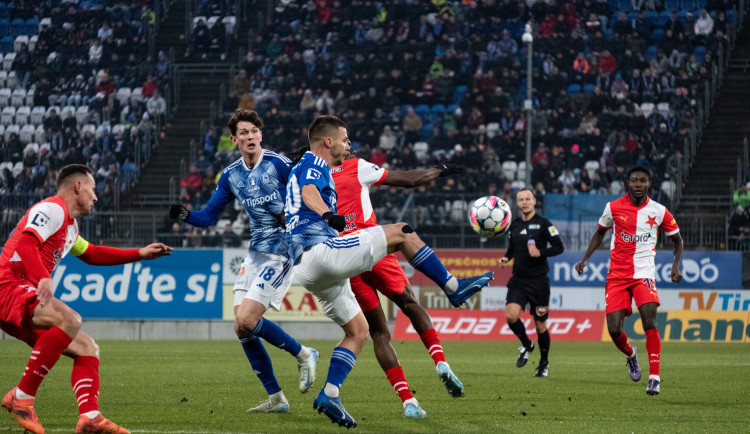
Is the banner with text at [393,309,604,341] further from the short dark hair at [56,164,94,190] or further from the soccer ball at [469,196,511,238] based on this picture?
the short dark hair at [56,164,94,190]

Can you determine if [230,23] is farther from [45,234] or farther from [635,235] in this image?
[45,234]

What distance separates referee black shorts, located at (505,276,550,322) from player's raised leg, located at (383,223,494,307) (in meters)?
7.45

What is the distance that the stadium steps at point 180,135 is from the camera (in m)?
32.2

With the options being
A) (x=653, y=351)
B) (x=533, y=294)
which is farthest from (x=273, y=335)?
(x=533, y=294)

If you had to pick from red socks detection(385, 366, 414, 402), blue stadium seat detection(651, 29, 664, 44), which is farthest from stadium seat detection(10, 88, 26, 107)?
red socks detection(385, 366, 414, 402)

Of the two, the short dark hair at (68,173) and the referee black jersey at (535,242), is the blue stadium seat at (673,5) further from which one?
the short dark hair at (68,173)

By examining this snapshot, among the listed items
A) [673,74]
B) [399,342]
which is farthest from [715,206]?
[399,342]

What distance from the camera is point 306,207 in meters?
8.50

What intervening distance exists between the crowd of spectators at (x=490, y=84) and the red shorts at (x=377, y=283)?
56.3ft

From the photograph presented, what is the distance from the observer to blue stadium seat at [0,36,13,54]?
38094 millimetres

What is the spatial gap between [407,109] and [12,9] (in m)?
16.4

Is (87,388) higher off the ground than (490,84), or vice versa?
(87,388)

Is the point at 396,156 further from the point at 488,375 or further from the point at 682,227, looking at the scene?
the point at 488,375

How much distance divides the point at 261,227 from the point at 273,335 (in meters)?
1.10
